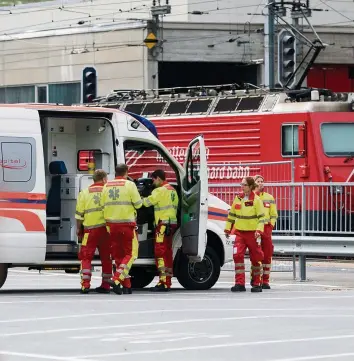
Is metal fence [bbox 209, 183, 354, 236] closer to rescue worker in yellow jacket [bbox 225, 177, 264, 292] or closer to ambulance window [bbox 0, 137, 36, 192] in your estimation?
rescue worker in yellow jacket [bbox 225, 177, 264, 292]

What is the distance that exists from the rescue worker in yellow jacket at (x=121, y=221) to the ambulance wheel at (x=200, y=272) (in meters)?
1.31

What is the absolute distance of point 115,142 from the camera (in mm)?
19906

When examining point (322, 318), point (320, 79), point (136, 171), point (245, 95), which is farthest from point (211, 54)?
point (322, 318)

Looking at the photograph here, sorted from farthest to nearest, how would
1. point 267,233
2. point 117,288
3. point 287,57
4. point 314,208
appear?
point 287,57 < point 314,208 < point 267,233 < point 117,288

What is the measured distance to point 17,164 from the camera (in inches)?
740

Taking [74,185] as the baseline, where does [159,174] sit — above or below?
above

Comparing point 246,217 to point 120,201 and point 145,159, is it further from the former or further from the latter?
point 120,201

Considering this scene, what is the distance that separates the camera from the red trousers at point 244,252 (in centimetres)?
2003

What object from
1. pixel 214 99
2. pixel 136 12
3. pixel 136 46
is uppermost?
pixel 136 12

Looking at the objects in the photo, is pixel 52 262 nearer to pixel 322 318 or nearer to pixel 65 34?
pixel 322 318

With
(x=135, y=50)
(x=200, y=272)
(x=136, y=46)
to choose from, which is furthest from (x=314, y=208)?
(x=135, y=50)

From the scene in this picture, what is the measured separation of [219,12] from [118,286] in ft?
109

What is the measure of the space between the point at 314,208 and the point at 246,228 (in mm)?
4415

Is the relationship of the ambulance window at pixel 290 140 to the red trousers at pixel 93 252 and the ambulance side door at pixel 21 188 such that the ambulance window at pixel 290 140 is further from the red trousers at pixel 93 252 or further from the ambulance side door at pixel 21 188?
the ambulance side door at pixel 21 188
